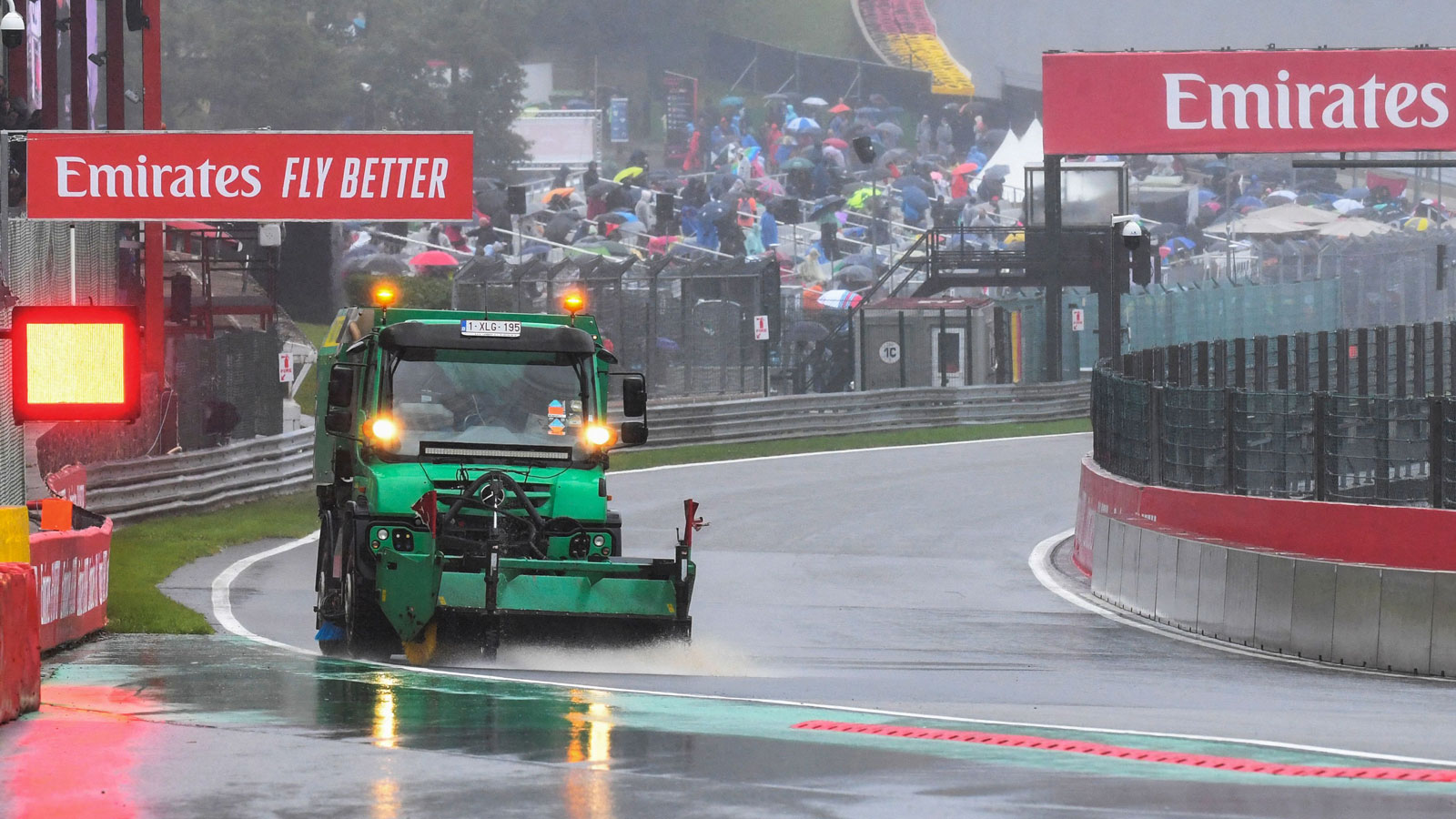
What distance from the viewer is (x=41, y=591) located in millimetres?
13242

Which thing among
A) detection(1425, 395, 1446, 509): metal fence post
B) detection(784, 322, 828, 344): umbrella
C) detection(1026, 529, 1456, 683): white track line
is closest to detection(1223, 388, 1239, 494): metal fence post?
detection(1026, 529, 1456, 683): white track line

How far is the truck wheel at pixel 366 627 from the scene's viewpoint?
13500 mm

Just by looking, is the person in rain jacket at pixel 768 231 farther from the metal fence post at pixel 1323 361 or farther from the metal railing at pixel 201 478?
the metal fence post at pixel 1323 361

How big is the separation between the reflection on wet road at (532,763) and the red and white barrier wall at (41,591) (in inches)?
9.3

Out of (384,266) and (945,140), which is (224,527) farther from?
(945,140)

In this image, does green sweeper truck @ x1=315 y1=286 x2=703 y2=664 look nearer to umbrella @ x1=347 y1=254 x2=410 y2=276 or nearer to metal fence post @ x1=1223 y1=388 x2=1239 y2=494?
metal fence post @ x1=1223 y1=388 x2=1239 y2=494

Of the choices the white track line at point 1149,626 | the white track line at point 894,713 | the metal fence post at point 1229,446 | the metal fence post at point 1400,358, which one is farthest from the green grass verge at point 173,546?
the metal fence post at point 1400,358

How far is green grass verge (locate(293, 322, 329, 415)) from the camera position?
139ft

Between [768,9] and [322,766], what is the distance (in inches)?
4352

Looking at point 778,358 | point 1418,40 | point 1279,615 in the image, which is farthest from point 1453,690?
point 1418,40

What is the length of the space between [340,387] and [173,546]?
944 centimetres

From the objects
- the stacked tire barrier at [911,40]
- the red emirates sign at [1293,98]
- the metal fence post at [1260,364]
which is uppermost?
the stacked tire barrier at [911,40]

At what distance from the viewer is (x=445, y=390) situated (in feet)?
45.9

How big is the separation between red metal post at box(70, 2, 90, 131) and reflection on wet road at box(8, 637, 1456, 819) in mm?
23459
